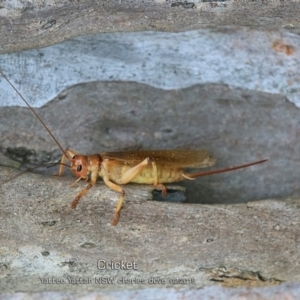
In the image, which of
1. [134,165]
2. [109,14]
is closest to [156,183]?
[134,165]

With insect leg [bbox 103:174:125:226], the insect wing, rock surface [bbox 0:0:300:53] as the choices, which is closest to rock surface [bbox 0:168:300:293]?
insect leg [bbox 103:174:125:226]

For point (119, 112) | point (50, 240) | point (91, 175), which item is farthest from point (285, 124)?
point (50, 240)

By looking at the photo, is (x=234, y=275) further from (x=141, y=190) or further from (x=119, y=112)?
(x=119, y=112)

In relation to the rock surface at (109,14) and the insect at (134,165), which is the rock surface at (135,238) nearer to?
the insect at (134,165)

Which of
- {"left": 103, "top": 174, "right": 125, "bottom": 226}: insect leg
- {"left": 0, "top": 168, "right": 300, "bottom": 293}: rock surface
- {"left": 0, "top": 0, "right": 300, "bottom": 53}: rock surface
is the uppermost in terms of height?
{"left": 0, "top": 0, "right": 300, "bottom": 53}: rock surface

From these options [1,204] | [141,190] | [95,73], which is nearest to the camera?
[1,204]

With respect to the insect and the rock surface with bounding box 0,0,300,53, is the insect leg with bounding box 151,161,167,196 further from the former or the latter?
the rock surface with bounding box 0,0,300,53

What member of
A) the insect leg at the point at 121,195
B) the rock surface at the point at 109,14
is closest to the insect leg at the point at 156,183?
the insect leg at the point at 121,195

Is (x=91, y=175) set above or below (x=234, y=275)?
above
